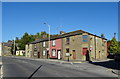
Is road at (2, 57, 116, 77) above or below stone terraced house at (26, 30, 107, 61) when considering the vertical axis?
below

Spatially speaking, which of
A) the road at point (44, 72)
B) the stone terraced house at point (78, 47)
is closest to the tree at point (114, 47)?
the stone terraced house at point (78, 47)

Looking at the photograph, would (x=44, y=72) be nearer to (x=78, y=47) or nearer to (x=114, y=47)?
(x=78, y=47)

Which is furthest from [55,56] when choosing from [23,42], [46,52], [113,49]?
[23,42]

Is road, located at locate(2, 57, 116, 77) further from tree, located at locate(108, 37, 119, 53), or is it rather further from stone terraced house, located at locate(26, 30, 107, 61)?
tree, located at locate(108, 37, 119, 53)

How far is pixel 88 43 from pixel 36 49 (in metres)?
20.8

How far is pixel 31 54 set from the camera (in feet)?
177

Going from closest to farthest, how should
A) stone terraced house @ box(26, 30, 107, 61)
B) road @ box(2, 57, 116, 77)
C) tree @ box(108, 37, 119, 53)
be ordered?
road @ box(2, 57, 116, 77) → stone terraced house @ box(26, 30, 107, 61) → tree @ box(108, 37, 119, 53)

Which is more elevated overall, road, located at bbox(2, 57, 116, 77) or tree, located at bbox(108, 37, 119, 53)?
tree, located at bbox(108, 37, 119, 53)

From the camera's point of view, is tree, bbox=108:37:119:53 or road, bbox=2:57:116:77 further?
Result: tree, bbox=108:37:119:53

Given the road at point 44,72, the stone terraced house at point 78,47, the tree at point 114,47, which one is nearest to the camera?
the road at point 44,72

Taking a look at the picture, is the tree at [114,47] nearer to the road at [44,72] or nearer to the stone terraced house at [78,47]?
the stone terraced house at [78,47]

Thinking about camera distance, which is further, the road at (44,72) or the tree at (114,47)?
the tree at (114,47)

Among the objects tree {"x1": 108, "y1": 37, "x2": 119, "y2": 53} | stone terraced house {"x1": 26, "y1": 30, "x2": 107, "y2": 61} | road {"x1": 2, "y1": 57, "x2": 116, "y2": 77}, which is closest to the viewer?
road {"x1": 2, "y1": 57, "x2": 116, "y2": 77}

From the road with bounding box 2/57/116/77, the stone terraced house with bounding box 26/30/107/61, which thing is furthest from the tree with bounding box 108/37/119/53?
the road with bounding box 2/57/116/77
